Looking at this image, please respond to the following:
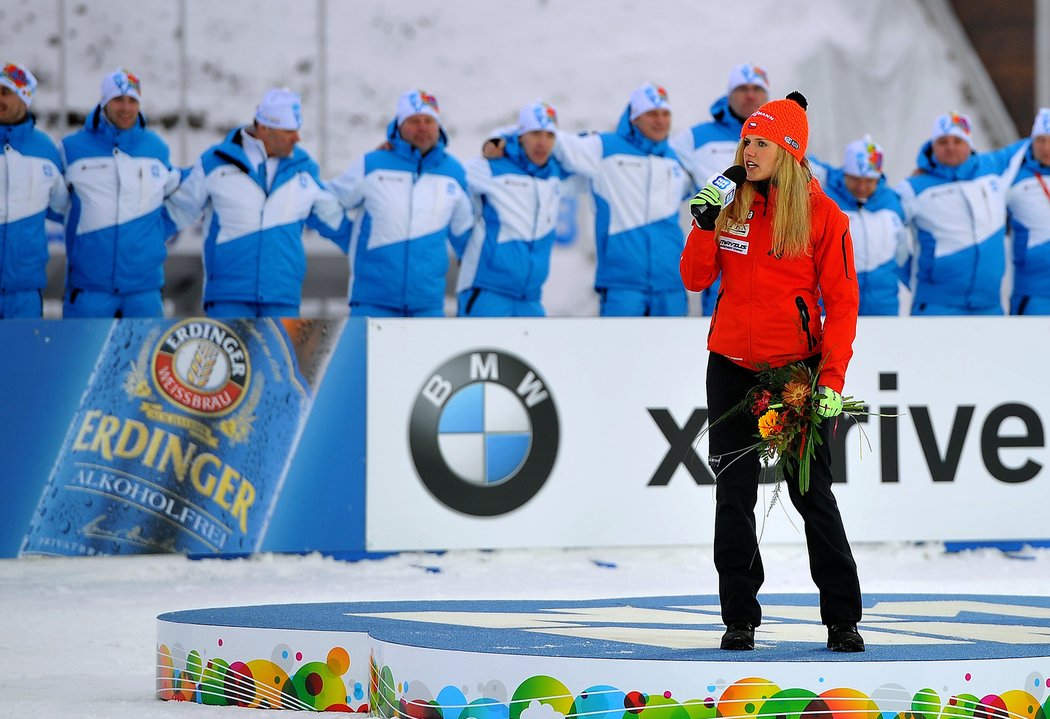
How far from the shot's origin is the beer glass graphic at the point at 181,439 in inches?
280

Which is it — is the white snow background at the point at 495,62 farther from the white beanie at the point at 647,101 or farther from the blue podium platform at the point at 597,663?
the blue podium platform at the point at 597,663

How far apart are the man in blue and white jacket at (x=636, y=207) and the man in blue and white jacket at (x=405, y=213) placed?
759mm

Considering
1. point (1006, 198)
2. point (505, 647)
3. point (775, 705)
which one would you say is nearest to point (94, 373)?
point (505, 647)

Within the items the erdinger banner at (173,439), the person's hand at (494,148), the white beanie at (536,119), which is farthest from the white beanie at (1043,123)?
the erdinger banner at (173,439)

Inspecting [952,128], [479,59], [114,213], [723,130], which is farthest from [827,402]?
[479,59]

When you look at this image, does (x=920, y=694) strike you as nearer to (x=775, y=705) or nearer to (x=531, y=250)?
(x=775, y=705)

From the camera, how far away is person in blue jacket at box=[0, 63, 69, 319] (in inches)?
315

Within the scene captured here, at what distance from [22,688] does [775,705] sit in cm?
234

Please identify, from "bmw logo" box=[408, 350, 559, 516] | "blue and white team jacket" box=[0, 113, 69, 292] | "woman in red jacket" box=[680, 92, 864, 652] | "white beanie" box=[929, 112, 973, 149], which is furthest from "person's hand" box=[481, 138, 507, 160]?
"woman in red jacket" box=[680, 92, 864, 652]

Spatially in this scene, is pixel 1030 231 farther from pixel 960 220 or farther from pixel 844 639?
pixel 844 639

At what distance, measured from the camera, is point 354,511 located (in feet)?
24.2

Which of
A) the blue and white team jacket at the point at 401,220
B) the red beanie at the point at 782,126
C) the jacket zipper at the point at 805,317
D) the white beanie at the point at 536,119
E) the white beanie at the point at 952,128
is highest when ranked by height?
the white beanie at the point at 952,128

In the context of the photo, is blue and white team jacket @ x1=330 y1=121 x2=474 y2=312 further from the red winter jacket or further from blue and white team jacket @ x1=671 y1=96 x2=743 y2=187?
the red winter jacket

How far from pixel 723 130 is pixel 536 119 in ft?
3.90
